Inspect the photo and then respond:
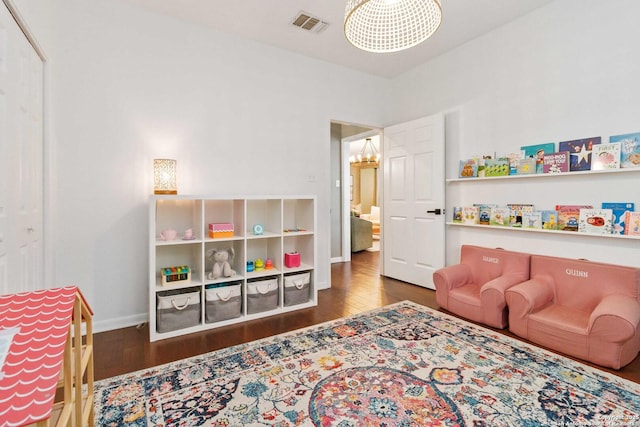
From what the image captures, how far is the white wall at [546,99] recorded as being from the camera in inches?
95.3

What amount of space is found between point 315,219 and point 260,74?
1.67 metres

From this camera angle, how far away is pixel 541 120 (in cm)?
287

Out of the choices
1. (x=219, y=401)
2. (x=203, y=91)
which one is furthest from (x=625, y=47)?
(x=219, y=401)

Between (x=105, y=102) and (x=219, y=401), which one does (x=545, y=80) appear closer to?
(x=219, y=401)

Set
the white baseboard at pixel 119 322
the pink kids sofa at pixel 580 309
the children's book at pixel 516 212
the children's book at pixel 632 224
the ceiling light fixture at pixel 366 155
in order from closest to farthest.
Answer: the pink kids sofa at pixel 580 309
the children's book at pixel 632 224
the white baseboard at pixel 119 322
the children's book at pixel 516 212
the ceiling light fixture at pixel 366 155

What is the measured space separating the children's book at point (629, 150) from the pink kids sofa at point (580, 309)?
0.76 m

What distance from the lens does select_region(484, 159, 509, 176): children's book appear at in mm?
3092

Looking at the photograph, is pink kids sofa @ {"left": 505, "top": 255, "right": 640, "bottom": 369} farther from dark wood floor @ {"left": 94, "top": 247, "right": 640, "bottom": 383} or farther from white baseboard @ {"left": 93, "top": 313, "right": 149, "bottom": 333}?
white baseboard @ {"left": 93, "top": 313, "right": 149, "bottom": 333}

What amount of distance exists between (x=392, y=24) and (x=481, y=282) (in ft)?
8.17

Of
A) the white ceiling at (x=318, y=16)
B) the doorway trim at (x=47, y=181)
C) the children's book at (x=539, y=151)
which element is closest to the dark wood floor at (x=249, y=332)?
the doorway trim at (x=47, y=181)

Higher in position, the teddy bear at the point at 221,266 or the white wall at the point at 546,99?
the white wall at the point at 546,99

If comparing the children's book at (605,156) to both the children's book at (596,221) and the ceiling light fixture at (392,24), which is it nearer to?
the children's book at (596,221)

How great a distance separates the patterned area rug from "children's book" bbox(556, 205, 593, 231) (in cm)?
110

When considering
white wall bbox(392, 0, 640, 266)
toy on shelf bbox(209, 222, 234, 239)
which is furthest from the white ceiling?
toy on shelf bbox(209, 222, 234, 239)
